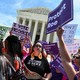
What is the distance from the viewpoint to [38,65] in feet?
23.9

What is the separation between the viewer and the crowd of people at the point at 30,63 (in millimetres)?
4027

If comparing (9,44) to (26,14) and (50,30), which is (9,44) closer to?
(50,30)

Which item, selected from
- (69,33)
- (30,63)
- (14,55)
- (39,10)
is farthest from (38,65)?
(39,10)

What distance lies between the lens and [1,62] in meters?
5.09

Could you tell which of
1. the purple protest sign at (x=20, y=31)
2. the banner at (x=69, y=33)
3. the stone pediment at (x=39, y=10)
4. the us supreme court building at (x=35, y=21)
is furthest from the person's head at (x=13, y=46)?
the stone pediment at (x=39, y=10)

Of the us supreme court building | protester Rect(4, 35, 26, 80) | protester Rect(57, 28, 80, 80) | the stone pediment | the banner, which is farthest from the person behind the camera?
the stone pediment

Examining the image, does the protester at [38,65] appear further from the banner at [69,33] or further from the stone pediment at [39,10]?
the stone pediment at [39,10]

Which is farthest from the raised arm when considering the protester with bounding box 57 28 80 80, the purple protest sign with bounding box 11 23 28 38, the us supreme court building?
the us supreme court building

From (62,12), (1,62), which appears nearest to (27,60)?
(1,62)

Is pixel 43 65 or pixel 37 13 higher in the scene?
pixel 37 13

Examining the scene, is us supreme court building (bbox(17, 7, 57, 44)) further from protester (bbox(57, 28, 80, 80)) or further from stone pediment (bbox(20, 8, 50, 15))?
protester (bbox(57, 28, 80, 80))

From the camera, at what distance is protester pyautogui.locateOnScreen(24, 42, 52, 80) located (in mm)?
7266

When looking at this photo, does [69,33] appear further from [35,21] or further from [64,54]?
[35,21]

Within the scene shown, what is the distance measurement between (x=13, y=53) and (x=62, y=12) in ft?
4.02
